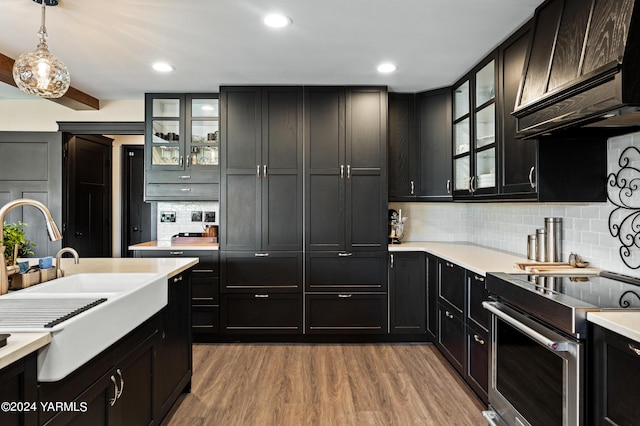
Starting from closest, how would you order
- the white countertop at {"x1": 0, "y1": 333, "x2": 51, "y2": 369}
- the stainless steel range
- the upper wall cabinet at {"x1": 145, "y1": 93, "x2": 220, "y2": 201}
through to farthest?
the white countertop at {"x1": 0, "y1": 333, "x2": 51, "y2": 369}, the stainless steel range, the upper wall cabinet at {"x1": 145, "y1": 93, "x2": 220, "y2": 201}

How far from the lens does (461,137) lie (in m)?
3.68

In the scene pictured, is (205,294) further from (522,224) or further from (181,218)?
(522,224)

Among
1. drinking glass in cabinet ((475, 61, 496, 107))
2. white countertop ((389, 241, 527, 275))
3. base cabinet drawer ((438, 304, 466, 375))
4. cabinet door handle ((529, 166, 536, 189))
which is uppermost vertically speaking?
drinking glass in cabinet ((475, 61, 496, 107))

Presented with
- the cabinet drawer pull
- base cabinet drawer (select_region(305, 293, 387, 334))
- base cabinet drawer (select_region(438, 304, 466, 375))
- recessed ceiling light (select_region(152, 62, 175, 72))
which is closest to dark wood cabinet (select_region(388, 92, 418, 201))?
base cabinet drawer (select_region(305, 293, 387, 334))

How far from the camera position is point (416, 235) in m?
4.46

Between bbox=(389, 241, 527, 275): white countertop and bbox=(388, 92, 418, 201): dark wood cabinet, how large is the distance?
1.78 ft

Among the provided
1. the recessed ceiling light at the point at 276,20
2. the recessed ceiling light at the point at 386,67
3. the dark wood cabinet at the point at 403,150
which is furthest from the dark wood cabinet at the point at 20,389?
the dark wood cabinet at the point at 403,150

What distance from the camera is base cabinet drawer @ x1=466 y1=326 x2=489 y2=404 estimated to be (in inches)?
99.1

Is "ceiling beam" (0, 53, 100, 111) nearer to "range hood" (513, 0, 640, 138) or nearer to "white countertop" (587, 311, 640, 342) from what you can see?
"range hood" (513, 0, 640, 138)

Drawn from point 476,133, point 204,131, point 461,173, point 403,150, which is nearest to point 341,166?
point 403,150

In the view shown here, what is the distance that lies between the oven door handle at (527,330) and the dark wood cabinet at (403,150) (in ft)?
6.58

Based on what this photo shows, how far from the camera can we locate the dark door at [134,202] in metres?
6.04

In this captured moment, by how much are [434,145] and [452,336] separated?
1.86 metres

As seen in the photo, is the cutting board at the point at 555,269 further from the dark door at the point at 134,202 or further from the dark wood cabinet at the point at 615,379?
the dark door at the point at 134,202
